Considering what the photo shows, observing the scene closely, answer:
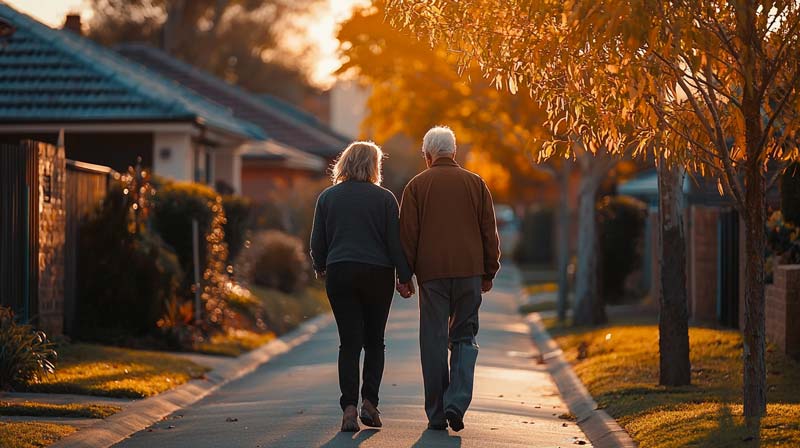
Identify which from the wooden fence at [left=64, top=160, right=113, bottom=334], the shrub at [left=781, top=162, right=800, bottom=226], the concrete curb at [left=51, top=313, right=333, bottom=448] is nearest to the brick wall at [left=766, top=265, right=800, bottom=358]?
the shrub at [left=781, top=162, right=800, bottom=226]

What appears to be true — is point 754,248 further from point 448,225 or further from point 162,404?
point 162,404

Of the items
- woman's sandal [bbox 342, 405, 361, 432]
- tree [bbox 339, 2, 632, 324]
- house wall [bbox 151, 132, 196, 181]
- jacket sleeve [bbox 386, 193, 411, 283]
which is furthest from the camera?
house wall [bbox 151, 132, 196, 181]

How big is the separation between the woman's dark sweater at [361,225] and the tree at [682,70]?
129cm

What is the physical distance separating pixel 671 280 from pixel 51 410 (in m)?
5.82

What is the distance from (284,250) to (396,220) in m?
18.4

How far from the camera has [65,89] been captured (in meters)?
25.3

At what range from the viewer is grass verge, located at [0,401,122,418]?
10891 millimetres

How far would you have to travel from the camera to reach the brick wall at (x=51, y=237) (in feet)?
50.4

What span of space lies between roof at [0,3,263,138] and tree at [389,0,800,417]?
1482 centimetres

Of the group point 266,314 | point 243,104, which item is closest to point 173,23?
point 243,104

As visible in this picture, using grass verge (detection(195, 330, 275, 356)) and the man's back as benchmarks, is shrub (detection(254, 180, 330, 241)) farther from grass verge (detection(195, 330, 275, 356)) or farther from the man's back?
the man's back

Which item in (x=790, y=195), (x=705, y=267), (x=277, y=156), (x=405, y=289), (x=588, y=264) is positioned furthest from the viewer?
(x=277, y=156)

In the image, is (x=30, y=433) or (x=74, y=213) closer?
(x=30, y=433)

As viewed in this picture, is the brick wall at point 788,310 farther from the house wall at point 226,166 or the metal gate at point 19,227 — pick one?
the house wall at point 226,166
